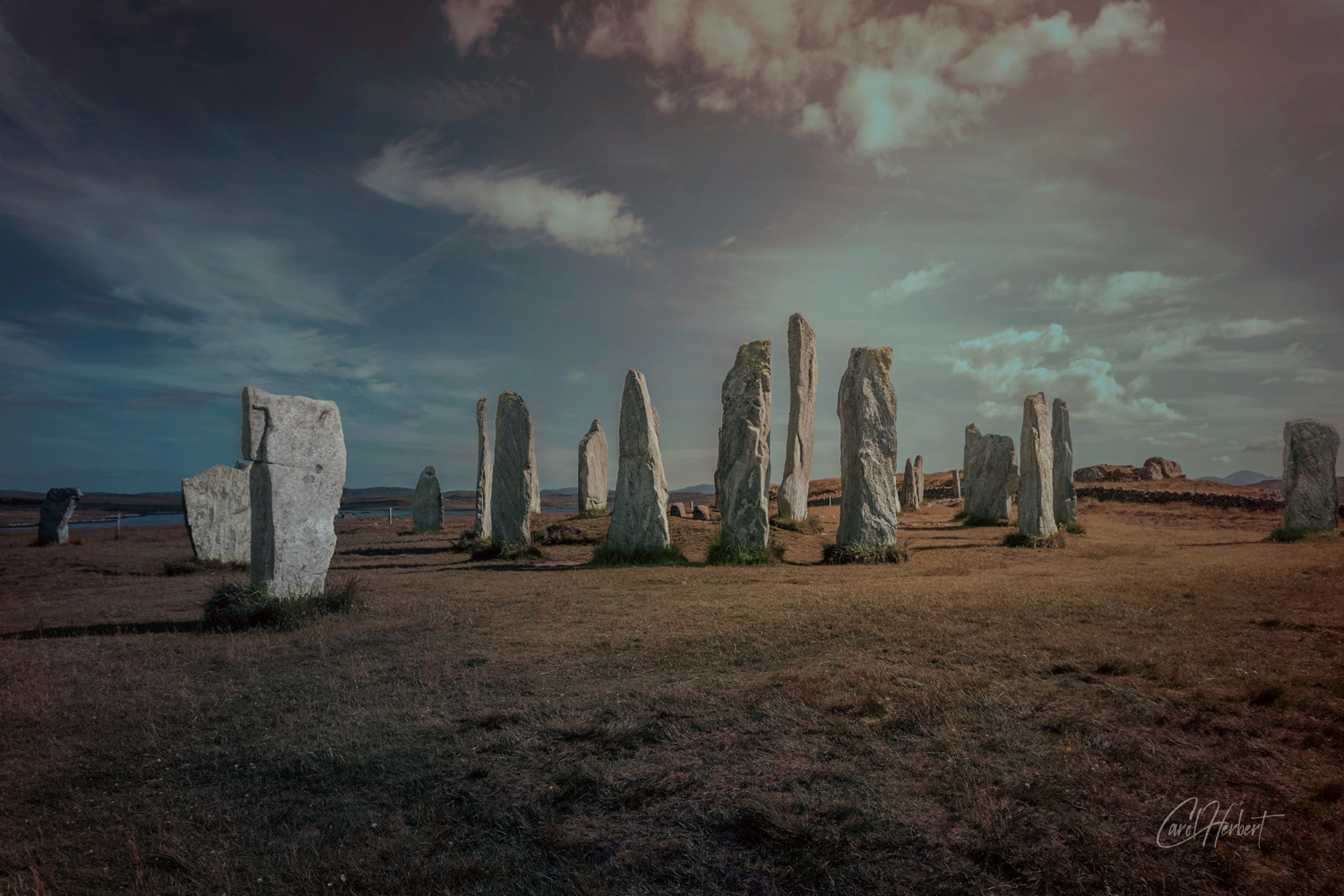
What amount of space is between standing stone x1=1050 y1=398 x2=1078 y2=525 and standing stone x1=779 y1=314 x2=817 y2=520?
21.7 ft

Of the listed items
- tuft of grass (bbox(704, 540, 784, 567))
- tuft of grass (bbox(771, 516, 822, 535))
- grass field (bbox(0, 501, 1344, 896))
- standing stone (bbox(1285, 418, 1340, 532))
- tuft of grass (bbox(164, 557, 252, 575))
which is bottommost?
grass field (bbox(0, 501, 1344, 896))

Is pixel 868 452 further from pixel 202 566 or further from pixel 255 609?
pixel 202 566

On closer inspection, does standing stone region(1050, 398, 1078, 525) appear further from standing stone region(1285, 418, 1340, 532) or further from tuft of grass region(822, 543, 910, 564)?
tuft of grass region(822, 543, 910, 564)

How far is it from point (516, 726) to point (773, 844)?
6.72ft

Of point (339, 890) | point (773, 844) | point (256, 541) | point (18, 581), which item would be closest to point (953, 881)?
point (773, 844)

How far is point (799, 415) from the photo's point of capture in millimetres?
19625

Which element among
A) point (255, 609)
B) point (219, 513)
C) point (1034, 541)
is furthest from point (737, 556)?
point (219, 513)

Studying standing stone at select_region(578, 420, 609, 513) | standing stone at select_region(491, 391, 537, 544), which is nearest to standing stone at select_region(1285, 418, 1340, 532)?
standing stone at select_region(491, 391, 537, 544)

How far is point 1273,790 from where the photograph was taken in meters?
3.39

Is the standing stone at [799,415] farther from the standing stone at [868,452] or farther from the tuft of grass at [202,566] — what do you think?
the tuft of grass at [202,566]

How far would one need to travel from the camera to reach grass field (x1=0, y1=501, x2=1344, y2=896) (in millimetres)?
2939

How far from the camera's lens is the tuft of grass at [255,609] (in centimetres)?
789

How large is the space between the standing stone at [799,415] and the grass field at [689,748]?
10692 millimetres

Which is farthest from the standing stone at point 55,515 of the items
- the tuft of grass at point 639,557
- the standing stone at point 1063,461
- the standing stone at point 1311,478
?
the standing stone at point 1311,478
